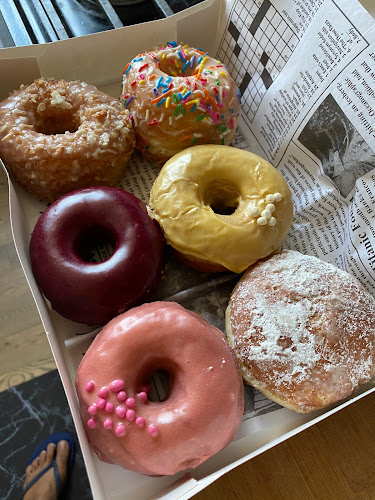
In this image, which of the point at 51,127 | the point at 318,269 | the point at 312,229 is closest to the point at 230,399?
the point at 318,269

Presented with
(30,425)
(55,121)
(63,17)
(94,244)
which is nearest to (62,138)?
(55,121)

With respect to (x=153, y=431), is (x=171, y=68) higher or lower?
higher

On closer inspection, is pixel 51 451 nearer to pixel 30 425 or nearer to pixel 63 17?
pixel 30 425

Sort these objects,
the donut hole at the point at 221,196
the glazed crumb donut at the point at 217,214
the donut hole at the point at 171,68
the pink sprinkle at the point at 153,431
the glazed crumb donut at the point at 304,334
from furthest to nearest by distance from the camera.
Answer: the donut hole at the point at 171,68 < the donut hole at the point at 221,196 < the glazed crumb donut at the point at 217,214 < the glazed crumb donut at the point at 304,334 < the pink sprinkle at the point at 153,431

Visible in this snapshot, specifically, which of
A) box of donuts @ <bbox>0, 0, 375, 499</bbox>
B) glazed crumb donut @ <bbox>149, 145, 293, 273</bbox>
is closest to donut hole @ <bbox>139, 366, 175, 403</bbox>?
box of donuts @ <bbox>0, 0, 375, 499</bbox>

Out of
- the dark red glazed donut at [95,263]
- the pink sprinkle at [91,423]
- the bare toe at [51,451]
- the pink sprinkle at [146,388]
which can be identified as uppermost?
the dark red glazed donut at [95,263]

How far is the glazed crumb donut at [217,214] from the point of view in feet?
3.57

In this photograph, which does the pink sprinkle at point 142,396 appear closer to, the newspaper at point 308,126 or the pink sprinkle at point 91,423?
the pink sprinkle at point 91,423

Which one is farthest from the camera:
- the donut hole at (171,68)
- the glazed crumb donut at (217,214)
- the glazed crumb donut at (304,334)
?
the donut hole at (171,68)

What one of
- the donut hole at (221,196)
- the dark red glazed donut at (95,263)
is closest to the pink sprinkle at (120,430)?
the dark red glazed donut at (95,263)

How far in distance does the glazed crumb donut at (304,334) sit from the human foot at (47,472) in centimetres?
71

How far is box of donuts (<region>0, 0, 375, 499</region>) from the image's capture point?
935 millimetres

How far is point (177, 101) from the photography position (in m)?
1.20

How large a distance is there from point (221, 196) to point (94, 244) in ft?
1.21
